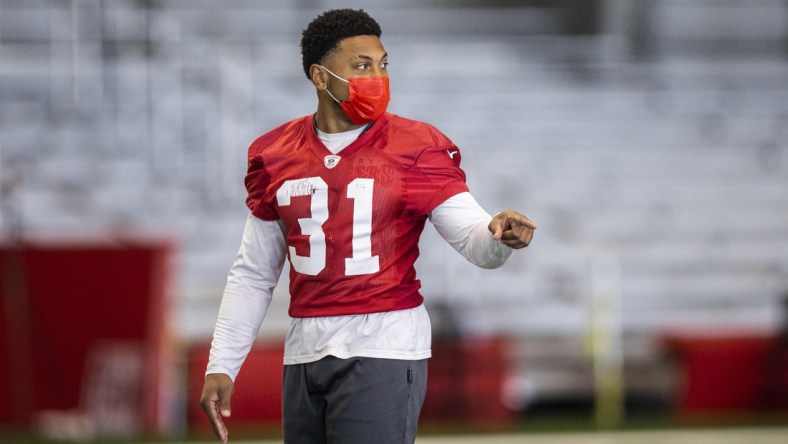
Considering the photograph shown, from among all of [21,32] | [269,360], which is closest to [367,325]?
[269,360]

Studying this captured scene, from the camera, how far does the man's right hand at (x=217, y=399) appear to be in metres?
2.83

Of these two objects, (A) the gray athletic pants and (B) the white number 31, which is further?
(B) the white number 31

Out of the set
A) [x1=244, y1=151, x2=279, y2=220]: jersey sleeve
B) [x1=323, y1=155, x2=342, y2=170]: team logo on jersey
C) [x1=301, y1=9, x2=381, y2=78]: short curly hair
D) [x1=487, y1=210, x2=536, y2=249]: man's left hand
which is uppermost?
[x1=301, y1=9, x2=381, y2=78]: short curly hair

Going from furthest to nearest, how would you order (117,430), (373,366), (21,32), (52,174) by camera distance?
(21,32), (52,174), (117,430), (373,366)

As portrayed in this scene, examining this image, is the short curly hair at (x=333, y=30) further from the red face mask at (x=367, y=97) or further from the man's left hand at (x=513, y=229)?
the man's left hand at (x=513, y=229)

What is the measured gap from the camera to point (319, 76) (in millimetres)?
2910

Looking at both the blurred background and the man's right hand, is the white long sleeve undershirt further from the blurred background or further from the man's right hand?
the blurred background

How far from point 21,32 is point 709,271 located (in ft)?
20.2

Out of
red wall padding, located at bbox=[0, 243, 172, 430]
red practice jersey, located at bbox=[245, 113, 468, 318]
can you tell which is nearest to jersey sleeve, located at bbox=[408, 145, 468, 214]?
red practice jersey, located at bbox=[245, 113, 468, 318]

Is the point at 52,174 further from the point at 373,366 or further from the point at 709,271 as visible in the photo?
the point at 373,366

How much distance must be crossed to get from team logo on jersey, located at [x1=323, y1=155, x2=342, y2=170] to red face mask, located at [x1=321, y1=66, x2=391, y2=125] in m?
0.12

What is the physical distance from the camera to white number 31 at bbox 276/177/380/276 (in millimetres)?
2738

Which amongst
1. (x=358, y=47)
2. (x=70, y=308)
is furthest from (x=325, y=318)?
(x=70, y=308)

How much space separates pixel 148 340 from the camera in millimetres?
7254
